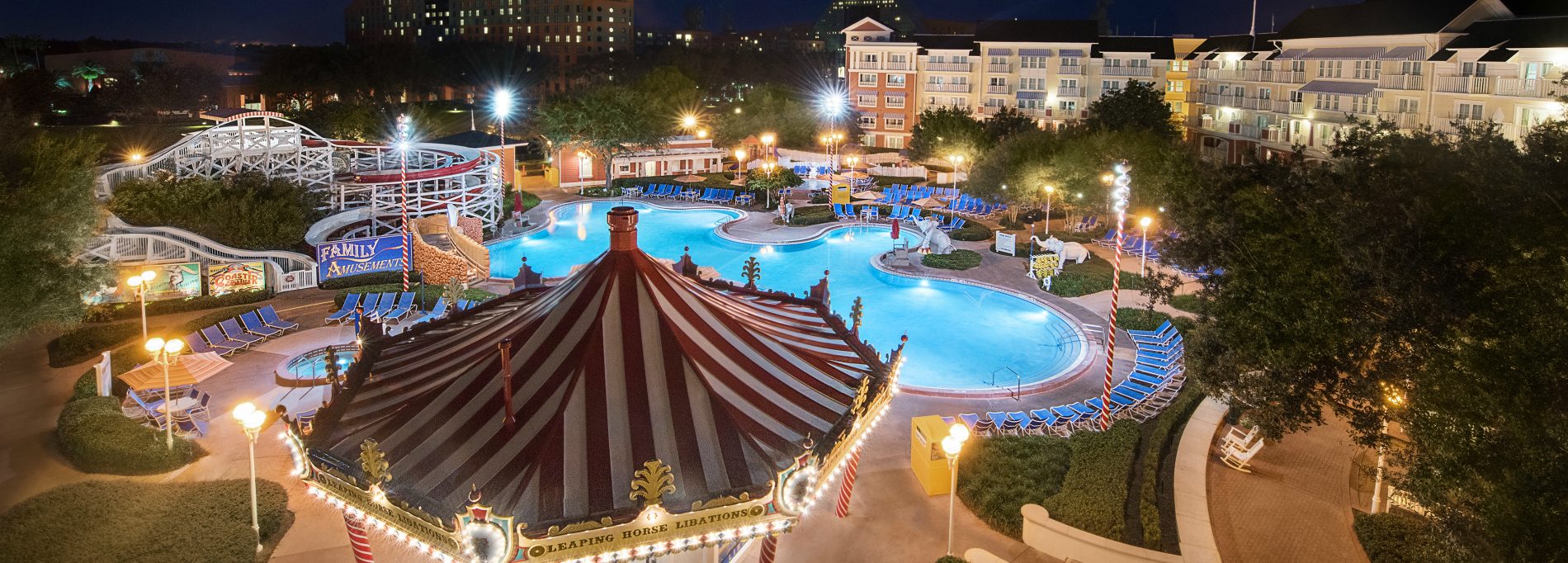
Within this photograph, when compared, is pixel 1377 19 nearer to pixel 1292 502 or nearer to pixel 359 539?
pixel 1292 502

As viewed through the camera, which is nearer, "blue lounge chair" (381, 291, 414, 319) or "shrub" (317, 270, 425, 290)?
"blue lounge chair" (381, 291, 414, 319)

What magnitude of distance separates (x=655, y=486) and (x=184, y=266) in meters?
25.7

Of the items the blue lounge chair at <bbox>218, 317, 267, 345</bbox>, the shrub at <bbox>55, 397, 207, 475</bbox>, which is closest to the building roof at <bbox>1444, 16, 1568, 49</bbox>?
the blue lounge chair at <bbox>218, 317, 267, 345</bbox>

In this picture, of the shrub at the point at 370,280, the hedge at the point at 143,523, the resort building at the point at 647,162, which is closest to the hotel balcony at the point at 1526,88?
the resort building at the point at 647,162

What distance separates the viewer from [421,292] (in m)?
29.9

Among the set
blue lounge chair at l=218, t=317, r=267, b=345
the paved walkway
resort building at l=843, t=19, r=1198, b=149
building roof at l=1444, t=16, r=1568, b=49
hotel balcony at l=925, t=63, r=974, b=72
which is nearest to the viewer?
the paved walkway

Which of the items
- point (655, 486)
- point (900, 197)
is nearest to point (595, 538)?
point (655, 486)

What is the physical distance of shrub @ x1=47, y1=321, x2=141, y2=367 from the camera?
2386cm

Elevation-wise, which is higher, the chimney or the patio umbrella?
the chimney

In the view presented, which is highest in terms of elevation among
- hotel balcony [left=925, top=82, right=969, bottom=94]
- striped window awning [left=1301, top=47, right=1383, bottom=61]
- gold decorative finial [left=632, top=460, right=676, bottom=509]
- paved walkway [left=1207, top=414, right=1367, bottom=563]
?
striped window awning [left=1301, top=47, right=1383, bottom=61]

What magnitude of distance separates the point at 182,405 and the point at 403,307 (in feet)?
27.9

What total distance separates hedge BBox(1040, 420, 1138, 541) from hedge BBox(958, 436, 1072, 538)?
10.2 inches

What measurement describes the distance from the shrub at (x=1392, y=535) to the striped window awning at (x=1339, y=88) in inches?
1717

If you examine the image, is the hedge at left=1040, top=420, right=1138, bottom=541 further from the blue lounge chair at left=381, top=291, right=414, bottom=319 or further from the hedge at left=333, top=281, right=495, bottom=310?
the blue lounge chair at left=381, top=291, right=414, bottom=319
